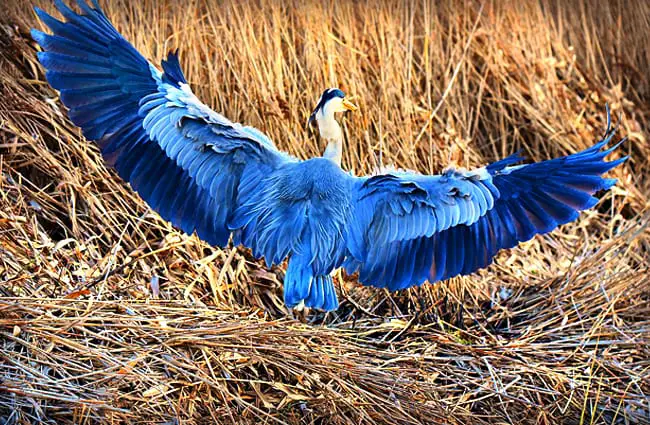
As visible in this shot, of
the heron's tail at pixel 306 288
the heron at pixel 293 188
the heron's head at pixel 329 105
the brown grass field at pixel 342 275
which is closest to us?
the brown grass field at pixel 342 275

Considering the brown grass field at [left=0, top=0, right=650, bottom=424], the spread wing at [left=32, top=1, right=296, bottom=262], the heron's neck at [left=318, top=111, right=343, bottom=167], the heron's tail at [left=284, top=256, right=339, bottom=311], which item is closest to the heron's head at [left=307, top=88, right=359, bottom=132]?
the heron's neck at [left=318, top=111, right=343, bottom=167]

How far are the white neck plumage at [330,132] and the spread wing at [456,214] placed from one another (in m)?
0.27

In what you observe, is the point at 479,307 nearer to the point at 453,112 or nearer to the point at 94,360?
the point at 453,112

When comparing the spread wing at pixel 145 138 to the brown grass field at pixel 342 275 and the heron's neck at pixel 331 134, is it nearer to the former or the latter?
the heron's neck at pixel 331 134

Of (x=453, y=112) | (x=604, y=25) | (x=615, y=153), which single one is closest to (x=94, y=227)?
(x=453, y=112)

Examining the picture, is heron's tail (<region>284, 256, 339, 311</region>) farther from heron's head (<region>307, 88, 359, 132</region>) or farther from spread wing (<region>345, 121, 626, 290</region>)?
heron's head (<region>307, 88, 359, 132</region>)

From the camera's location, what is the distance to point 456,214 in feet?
12.0

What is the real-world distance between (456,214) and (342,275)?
112 centimetres

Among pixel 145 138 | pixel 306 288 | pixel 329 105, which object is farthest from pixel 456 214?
pixel 145 138

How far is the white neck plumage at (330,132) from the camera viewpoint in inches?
158

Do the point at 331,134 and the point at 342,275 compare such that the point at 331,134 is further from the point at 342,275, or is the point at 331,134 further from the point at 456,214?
the point at 342,275

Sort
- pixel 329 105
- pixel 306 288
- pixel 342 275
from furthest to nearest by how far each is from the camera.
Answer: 1. pixel 342 275
2. pixel 329 105
3. pixel 306 288

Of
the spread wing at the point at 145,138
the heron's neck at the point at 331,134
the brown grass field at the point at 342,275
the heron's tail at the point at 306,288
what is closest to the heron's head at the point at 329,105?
the heron's neck at the point at 331,134

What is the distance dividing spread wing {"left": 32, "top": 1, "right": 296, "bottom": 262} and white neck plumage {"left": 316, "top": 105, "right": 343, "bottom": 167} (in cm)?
26
